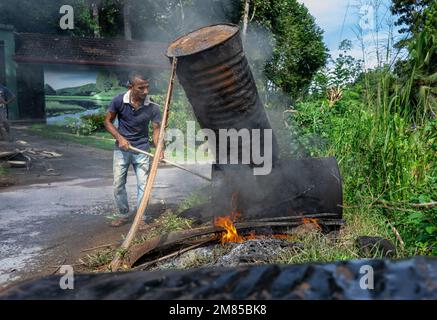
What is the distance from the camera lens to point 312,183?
Answer: 4238 millimetres

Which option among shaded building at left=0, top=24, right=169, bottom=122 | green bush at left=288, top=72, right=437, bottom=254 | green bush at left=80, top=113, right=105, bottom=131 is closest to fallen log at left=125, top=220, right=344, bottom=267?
green bush at left=288, top=72, right=437, bottom=254

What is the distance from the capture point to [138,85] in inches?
193

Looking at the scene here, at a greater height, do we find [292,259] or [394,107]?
[394,107]

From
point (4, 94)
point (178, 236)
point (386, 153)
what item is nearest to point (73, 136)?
point (4, 94)

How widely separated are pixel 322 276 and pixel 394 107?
4.65 meters

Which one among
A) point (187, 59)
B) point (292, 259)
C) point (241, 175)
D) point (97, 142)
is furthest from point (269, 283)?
point (97, 142)

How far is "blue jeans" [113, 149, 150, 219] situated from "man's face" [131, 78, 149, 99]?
2.33ft

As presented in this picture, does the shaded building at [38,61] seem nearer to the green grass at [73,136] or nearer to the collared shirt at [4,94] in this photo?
the green grass at [73,136]

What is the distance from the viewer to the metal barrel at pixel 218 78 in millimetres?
3693

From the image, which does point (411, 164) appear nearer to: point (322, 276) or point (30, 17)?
point (322, 276)

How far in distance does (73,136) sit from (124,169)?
35.8 ft

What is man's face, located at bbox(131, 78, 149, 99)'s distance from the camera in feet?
16.1

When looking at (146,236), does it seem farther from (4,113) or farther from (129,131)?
(4,113)

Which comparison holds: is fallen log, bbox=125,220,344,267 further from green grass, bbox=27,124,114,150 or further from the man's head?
green grass, bbox=27,124,114,150
